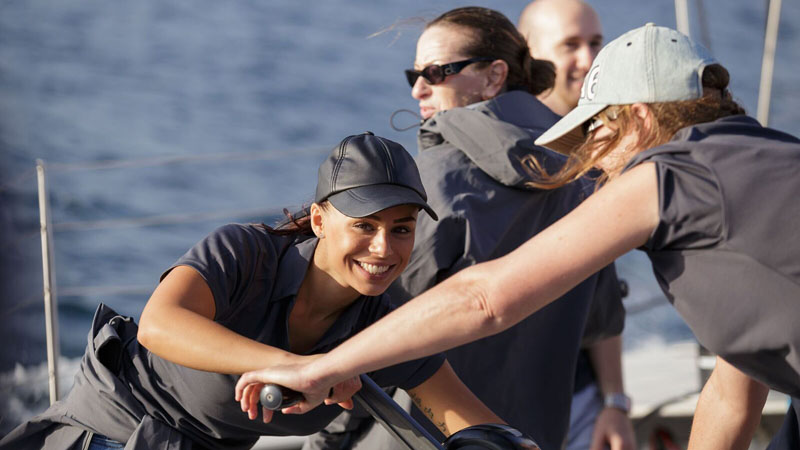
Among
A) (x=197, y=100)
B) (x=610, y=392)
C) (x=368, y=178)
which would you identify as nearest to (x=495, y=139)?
(x=368, y=178)

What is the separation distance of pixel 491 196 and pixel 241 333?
75 centimetres

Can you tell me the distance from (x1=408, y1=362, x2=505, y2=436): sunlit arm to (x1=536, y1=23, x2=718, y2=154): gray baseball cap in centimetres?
59

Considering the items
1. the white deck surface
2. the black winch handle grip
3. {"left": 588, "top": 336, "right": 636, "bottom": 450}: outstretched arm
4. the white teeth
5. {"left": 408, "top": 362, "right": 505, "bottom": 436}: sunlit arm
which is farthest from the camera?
the white deck surface

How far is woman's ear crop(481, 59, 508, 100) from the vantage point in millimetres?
2684

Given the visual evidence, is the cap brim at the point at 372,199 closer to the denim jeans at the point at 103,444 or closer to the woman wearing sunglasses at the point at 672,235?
the woman wearing sunglasses at the point at 672,235

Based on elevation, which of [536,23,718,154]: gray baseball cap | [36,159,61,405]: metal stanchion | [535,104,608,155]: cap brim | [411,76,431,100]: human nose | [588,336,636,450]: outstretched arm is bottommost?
[588,336,636,450]: outstretched arm

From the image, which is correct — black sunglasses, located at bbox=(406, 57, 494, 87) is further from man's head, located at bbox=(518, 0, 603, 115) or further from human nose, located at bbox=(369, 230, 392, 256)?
human nose, located at bbox=(369, 230, 392, 256)

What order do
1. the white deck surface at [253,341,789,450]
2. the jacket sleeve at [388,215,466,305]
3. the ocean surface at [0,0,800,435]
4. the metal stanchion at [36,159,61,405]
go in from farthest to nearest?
the ocean surface at [0,0,800,435] → the white deck surface at [253,341,789,450] → the metal stanchion at [36,159,61,405] → the jacket sleeve at [388,215,466,305]

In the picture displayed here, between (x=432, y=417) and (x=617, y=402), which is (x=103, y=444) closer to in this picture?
(x=432, y=417)

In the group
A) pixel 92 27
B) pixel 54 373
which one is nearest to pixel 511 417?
pixel 54 373

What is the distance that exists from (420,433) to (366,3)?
1851 cm

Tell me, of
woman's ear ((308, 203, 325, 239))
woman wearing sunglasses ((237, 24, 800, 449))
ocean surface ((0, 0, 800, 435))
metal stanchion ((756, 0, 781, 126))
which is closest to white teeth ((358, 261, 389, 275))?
woman's ear ((308, 203, 325, 239))

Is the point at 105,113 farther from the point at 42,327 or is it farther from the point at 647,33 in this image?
the point at 647,33

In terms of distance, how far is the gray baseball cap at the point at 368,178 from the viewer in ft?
5.82
